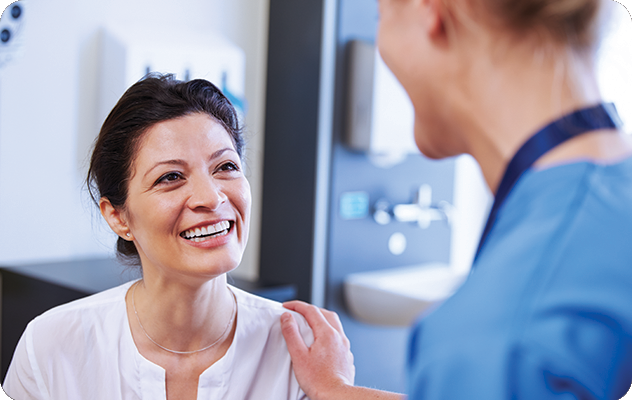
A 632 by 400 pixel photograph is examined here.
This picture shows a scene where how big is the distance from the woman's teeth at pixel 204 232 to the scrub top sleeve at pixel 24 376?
10.3 inches

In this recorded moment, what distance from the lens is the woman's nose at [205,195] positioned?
2.56 feet

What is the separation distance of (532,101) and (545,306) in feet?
0.43

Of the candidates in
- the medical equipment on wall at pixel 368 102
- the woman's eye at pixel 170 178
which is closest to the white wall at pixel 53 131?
the woman's eye at pixel 170 178

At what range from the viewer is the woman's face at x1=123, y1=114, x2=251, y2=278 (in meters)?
0.79

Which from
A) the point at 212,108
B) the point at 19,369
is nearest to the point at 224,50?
the point at 212,108

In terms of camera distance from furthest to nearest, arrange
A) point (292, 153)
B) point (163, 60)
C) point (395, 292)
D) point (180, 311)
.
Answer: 1. point (292, 153)
2. point (395, 292)
3. point (163, 60)
4. point (180, 311)

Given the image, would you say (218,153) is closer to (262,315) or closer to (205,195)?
(205,195)

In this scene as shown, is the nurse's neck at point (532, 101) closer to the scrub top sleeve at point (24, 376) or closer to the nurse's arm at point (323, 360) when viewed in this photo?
the nurse's arm at point (323, 360)

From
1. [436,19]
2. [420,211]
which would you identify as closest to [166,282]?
[436,19]

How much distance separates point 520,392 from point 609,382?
0.06m

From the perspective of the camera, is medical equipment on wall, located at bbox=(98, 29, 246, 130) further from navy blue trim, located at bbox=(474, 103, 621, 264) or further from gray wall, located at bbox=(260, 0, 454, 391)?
navy blue trim, located at bbox=(474, 103, 621, 264)

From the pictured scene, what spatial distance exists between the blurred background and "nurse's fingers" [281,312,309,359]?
0.37 meters

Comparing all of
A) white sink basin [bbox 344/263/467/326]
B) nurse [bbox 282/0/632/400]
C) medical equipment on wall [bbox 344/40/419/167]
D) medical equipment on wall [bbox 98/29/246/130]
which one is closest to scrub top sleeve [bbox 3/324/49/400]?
medical equipment on wall [bbox 98/29/246/130]

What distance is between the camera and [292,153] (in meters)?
1.83
